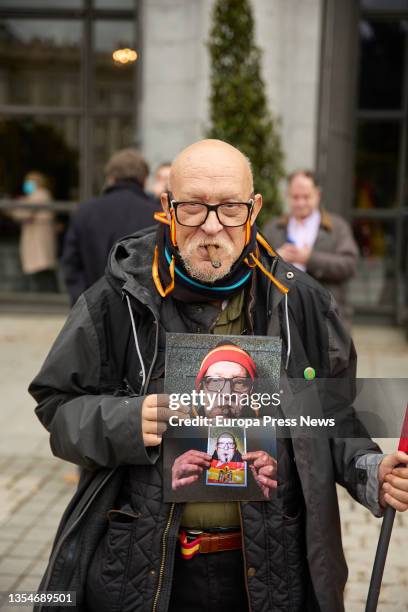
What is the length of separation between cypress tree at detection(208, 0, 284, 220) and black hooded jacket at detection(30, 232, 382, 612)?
6600 mm

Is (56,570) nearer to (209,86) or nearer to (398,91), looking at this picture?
(209,86)

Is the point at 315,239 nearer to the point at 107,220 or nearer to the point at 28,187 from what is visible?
the point at 107,220

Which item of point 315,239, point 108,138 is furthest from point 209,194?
point 108,138

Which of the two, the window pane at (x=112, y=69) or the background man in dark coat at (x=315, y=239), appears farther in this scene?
the window pane at (x=112, y=69)

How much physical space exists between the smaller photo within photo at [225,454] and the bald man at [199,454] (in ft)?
0.11

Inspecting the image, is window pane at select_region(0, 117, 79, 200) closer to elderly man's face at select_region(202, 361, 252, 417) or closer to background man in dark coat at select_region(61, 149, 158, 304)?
background man in dark coat at select_region(61, 149, 158, 304)

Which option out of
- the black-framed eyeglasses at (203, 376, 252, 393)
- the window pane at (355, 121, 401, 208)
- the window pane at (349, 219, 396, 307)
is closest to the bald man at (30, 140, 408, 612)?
the black-framed eyeglasses at (203, 376, 252, 393)

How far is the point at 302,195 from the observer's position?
5.66 metres

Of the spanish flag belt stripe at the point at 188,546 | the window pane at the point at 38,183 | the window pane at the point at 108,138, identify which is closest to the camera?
the spanish flag belt stripe at the point at 188,546

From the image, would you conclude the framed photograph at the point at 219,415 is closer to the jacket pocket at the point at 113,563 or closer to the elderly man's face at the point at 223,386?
the elderly man's face at the point at 223,386

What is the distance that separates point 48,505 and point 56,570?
294cm

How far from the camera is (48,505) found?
16.6ft

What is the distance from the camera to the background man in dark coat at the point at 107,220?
17.3 feet

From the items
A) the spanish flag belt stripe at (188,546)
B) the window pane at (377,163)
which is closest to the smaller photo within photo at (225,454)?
the spanish flag belt stripe at (188,546)
